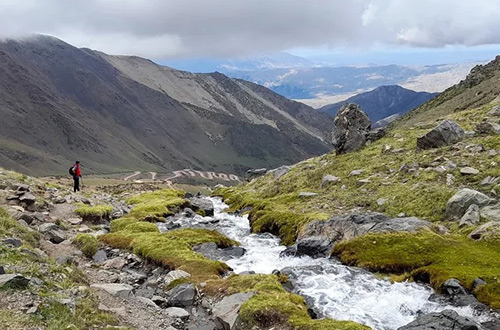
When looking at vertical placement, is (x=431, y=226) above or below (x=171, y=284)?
above

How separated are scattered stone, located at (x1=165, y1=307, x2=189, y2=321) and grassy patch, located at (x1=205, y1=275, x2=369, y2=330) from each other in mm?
2102

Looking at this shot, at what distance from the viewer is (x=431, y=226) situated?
26172 millimetres

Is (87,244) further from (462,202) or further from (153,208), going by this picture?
(462,202)

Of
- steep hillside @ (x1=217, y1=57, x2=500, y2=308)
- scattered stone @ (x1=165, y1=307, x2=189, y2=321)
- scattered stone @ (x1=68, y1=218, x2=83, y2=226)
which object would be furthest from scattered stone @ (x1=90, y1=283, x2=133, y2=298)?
scattered stone @ (x1=68, y1=218, x2=83, y2=226)

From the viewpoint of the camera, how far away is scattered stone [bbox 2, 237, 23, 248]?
2080 cm

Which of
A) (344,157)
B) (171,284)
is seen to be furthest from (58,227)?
(344,157)

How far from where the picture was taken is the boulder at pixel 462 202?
2727 centimetres

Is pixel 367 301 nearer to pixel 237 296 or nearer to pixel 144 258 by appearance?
pixel 237 296

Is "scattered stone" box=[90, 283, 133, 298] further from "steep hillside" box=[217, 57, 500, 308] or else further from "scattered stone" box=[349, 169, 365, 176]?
"scattered stone" box=[349, 169, 365, 176]

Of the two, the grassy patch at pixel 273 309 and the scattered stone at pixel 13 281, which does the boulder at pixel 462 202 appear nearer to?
the grassy patch at pixel 273 309

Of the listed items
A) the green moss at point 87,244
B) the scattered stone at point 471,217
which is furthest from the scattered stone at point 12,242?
the scattered stone at point 471,217

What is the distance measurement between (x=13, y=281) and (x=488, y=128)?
45706mm

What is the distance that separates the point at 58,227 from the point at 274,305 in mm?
21071

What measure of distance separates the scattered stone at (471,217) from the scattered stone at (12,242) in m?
25.8
